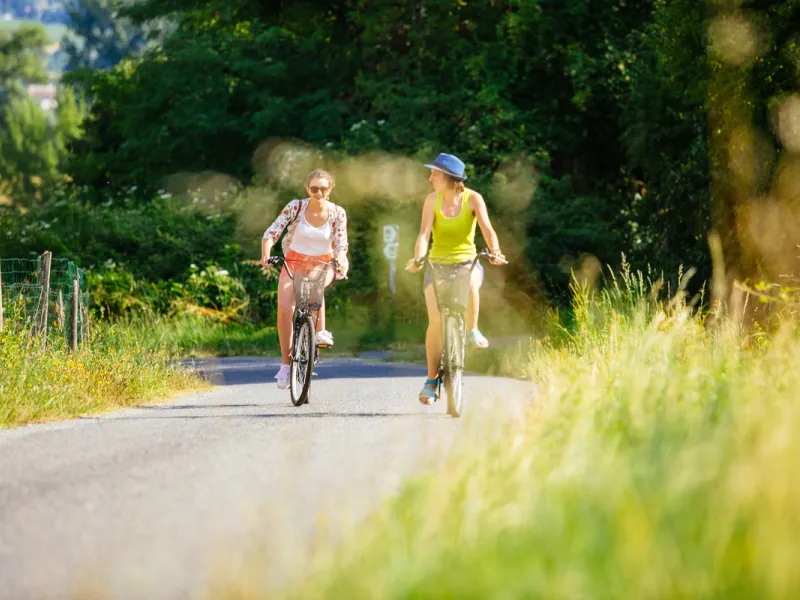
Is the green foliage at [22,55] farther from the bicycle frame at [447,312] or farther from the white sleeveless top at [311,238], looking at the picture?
the bicycle frame at [447,312]

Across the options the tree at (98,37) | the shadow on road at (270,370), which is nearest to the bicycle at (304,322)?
the shadow on road at (270,370)

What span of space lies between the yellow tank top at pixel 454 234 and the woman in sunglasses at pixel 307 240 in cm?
135

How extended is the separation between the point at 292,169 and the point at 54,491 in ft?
75.6

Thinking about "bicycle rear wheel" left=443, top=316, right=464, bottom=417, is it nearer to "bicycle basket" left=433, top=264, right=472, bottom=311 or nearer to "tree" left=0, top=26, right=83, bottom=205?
"bicycle basket" left=433, top=264, right=472, bottom=311

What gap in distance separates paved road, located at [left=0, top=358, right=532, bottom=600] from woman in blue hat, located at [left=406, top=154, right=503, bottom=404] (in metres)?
0.76

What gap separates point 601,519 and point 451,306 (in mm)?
5725

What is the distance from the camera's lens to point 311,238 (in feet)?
38.6

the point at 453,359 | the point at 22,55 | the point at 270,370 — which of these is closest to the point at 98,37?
the point at 22,55

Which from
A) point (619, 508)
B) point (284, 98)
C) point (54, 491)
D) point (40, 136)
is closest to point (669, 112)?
point (284, 98)

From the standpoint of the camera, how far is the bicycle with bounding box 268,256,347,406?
1161cm

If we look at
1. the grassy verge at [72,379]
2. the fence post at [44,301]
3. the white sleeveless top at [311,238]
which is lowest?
the grassy verge at [72,379]

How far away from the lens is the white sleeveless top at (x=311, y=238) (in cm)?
1175

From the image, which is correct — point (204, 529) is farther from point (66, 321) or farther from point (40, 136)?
point (40, 136)

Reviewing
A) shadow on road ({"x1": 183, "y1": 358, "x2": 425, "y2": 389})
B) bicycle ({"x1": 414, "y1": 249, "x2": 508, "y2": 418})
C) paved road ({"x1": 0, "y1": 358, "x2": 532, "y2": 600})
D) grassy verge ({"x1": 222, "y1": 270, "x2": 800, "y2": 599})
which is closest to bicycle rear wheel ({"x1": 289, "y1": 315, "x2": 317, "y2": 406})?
paved road ({"x1": 0, "y1": 358, "x2": 532, "y2": 600})
